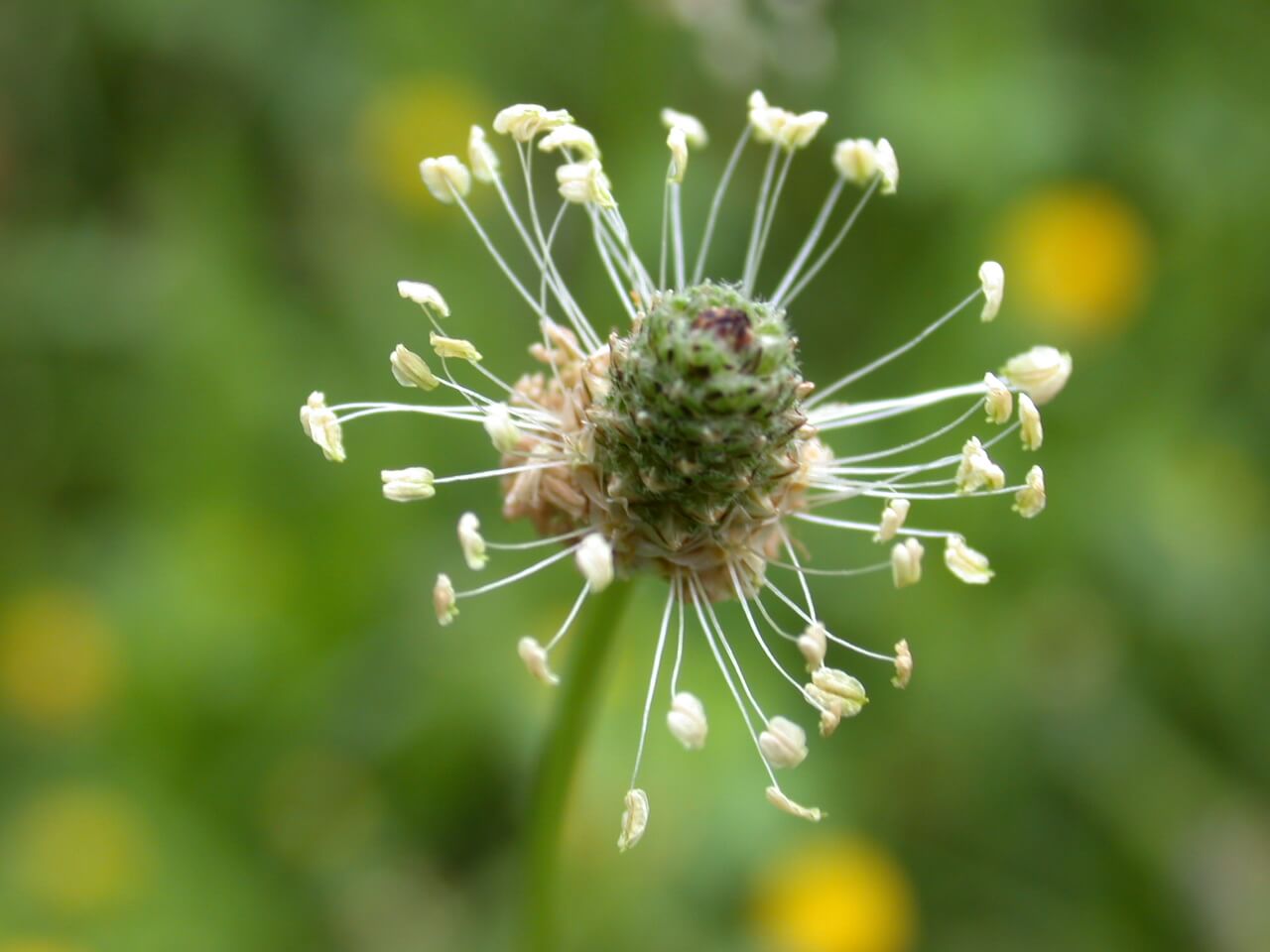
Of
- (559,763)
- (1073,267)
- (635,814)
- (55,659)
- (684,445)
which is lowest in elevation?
(55,659)

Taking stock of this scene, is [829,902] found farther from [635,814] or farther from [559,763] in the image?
[635,814]

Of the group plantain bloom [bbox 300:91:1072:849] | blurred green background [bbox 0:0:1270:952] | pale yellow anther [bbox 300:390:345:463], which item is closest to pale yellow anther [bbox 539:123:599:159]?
plantain bloom [bbox 300:91:1072:849]

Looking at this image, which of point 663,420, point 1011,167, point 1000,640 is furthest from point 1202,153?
point 663,420

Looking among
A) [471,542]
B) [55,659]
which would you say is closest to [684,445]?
[471,542]

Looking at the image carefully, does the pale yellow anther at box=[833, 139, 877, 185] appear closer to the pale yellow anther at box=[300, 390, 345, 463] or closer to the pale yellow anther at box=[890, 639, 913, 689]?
the pale yellow anther at box=[890, 639, 913, 689]

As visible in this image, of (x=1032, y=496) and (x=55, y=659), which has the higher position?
(x=1032, y=496)

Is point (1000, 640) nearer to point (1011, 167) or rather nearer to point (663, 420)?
point (1011, 167)

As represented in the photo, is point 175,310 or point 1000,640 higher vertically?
point 175,310
